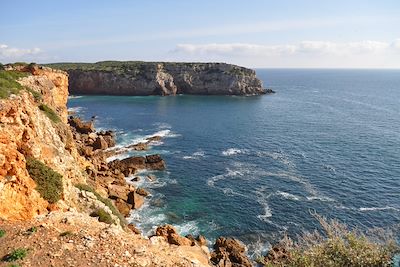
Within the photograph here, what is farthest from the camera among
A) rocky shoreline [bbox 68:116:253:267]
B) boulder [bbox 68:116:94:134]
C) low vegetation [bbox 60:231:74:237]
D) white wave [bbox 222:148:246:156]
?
boulder [bbox 68:116:94:134]

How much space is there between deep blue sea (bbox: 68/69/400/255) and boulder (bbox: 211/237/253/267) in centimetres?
275

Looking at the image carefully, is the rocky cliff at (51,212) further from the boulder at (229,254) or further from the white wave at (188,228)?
the white wave at (188,228)

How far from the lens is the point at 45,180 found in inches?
1064

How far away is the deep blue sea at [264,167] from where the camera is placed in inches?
1807

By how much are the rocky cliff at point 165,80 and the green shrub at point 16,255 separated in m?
137

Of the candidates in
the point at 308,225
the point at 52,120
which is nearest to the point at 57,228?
Answer: the point at 52,120

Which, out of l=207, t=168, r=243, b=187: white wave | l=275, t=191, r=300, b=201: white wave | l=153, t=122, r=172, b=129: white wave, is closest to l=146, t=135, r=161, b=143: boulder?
l=153, t=122, r=172, b=129: white wave

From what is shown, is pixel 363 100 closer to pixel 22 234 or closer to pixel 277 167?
pixel 277 167

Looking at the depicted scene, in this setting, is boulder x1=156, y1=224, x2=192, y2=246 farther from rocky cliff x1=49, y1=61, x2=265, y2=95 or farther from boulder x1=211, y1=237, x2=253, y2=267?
rocky cliff x1=49, y1=61, x2=265, y2=95

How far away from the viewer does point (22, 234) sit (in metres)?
19.5

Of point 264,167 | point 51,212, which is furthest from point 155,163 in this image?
point 51,212

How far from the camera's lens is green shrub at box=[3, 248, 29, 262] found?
1731 cm

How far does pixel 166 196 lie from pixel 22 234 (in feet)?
109

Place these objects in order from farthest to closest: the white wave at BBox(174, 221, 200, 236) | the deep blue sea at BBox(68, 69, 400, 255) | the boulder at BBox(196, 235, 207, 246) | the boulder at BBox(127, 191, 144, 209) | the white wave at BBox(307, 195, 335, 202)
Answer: the white wave at BBox(307, 195, 335, 202) < the boulder at BBox(127, 191, 144, 209) < the deep blue sea at BBox(68, 69, 400, 255) < the white wave at BBox(174, 221, 200, 236) < the boulder at BBox(196, 235, 207, 246)
